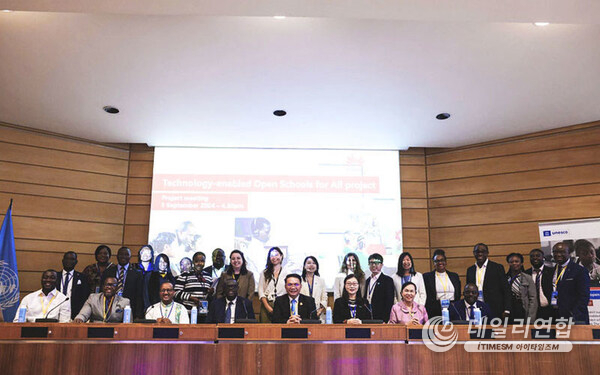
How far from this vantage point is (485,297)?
581cm

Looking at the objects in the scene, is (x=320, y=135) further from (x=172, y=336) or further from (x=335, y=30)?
(x=172, y=336)

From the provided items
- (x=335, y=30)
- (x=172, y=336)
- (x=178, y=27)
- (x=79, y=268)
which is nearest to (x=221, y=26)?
(x=178, y=27)

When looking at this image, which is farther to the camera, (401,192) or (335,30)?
(401,192)

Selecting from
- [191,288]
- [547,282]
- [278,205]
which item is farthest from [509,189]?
[191,288]

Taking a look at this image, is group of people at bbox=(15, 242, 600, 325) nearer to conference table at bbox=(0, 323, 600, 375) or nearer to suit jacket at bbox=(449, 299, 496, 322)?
suit jacket at bbox=(449, 299, 496, 322)

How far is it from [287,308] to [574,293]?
3028mm

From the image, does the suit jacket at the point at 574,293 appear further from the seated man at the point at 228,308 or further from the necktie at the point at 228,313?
the necktie at the point at 228,313

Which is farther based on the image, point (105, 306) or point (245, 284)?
point (245, 284)

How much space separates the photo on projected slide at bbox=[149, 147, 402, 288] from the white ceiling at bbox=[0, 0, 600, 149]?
1.33ft

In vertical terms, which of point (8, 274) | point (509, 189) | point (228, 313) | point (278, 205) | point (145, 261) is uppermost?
point (509, 189)

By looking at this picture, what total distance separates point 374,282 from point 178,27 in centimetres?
337

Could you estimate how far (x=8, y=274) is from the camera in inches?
236

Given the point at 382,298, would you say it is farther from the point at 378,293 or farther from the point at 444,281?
the point at 444,281

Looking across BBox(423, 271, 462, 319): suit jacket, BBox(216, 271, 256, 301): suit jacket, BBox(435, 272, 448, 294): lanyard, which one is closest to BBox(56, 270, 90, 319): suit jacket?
BBox(216, 271, 256, 301): suit jacket
